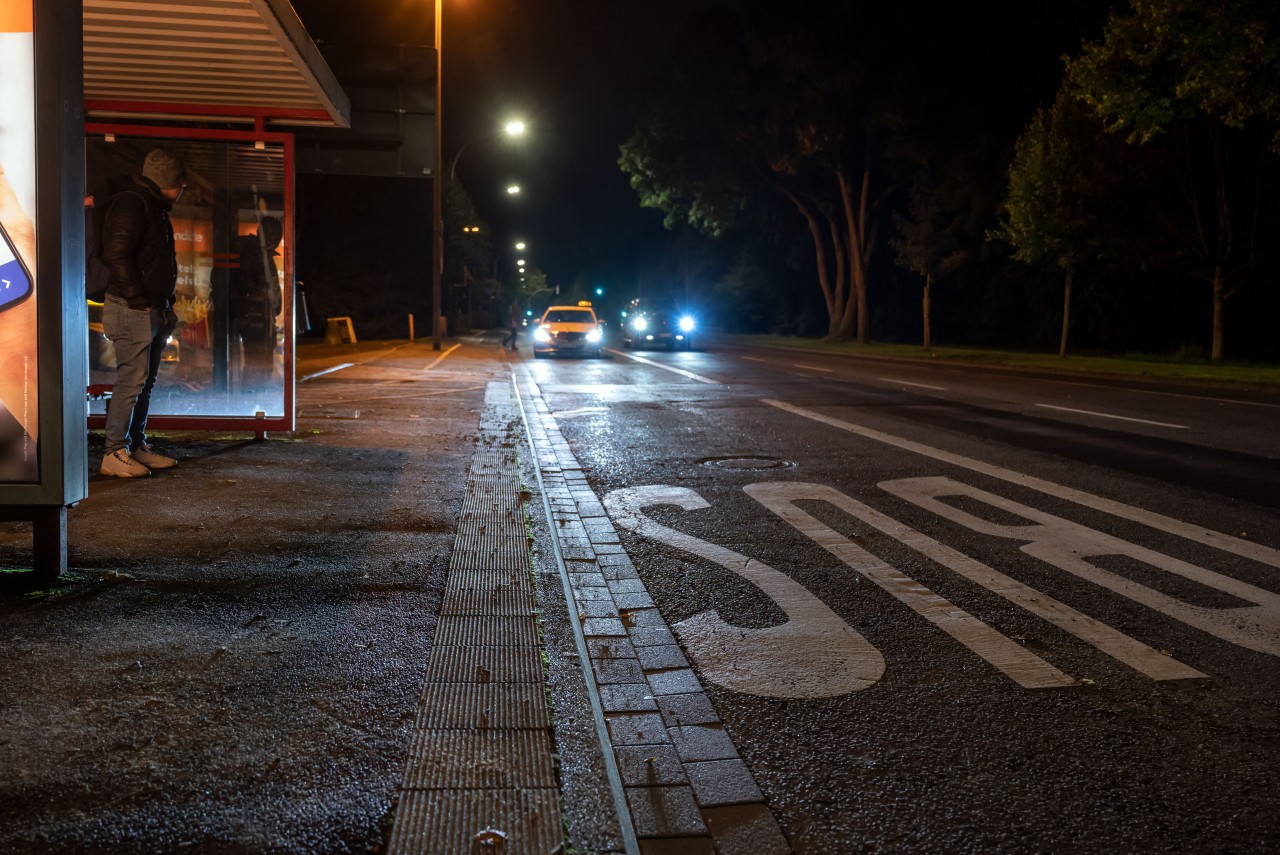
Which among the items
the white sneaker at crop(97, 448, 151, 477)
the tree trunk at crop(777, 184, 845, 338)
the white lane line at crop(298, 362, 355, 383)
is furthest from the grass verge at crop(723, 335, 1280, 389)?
the white sneaker at crop(97, 448, 151, 477)

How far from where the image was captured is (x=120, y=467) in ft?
25.2

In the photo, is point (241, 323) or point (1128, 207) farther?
point (1128, 207)

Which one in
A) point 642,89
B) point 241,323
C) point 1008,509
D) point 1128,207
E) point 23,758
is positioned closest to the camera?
point 23,758

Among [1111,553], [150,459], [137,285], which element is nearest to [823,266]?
[150,459]

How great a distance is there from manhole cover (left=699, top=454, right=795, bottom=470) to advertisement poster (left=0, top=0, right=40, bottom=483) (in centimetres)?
566

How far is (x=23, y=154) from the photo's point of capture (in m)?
4.51

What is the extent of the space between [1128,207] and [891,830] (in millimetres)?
32083

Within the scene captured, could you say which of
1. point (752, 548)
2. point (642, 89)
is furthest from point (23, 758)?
point (642, 89)

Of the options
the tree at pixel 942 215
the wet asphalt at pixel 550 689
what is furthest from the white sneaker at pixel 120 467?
the tree at pixel 942 215

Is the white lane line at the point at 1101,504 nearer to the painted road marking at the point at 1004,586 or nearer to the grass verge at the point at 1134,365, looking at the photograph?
the painted road marking at the point at 1004,586

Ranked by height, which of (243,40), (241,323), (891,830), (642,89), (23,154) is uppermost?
(642,89)

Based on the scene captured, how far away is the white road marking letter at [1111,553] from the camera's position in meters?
4.58

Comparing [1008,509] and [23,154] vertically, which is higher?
[23,154]

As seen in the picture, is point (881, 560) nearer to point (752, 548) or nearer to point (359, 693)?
point (752, 548)
